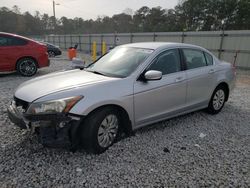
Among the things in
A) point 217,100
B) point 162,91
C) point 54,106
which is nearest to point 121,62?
point 162,91

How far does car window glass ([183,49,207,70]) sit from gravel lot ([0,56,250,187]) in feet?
3.92

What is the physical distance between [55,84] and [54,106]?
1.70ft

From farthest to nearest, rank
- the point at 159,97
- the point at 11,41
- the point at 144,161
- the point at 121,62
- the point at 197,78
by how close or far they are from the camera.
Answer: the point at 11,41
the point at 197,78
the point at 121,62
the point at 159,97
the point at 144,161

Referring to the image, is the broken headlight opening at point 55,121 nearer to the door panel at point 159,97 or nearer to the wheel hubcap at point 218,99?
the door panel at point 159,97

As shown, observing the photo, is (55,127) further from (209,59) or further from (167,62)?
(209,59)

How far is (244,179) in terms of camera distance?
8.62 ft

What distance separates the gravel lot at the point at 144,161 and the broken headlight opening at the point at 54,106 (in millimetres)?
680

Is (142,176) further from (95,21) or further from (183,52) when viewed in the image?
(95,21)

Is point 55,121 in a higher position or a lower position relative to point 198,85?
lower

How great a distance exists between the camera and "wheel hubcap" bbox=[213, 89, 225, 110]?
4.68m

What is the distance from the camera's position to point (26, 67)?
8.02m

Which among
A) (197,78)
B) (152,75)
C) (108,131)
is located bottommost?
(108,131)

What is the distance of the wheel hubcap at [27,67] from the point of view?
794 centimetres

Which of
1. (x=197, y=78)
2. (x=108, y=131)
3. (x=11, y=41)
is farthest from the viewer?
(x=11, y=41)
